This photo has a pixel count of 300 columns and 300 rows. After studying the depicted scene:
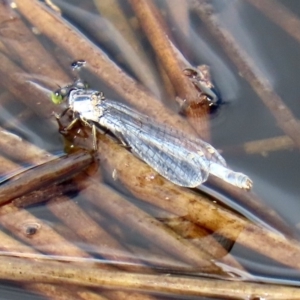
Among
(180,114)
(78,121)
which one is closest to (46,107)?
(78,121)

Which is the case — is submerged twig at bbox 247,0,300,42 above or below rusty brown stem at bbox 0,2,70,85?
above

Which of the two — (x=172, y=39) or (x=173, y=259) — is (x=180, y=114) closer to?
(x=172, y=39)

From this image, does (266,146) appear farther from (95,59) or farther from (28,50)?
(28,50)

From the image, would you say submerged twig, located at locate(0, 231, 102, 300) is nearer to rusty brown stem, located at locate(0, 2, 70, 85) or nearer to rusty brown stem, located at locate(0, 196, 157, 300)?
rusty brown stem, located at locate(0, 196, 157, 300)

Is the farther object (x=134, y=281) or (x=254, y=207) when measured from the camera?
(x=254, y=207)

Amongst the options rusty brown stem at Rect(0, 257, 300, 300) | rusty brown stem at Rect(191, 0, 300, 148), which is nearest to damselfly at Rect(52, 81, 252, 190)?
rusty brown stem at Rect(191, 0, 300, 148)

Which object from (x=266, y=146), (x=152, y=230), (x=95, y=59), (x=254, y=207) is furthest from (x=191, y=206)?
(x=95, y=59)
